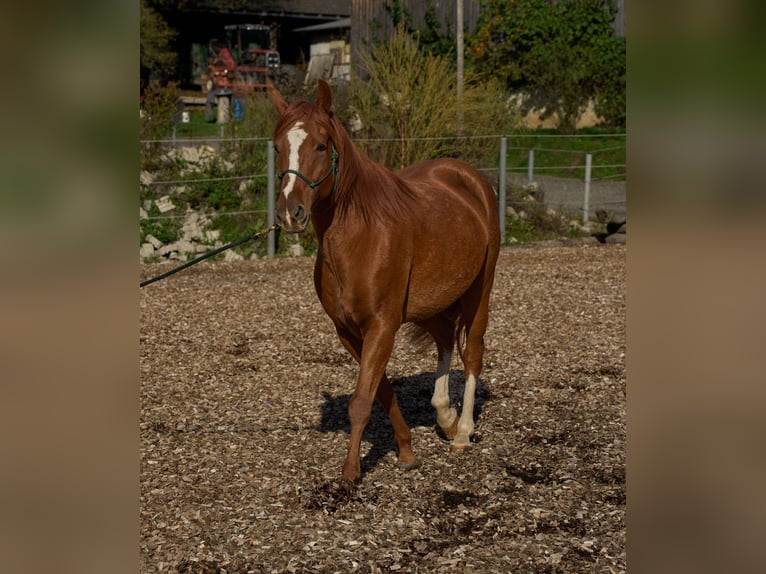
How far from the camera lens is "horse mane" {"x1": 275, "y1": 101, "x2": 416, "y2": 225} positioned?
4039mm

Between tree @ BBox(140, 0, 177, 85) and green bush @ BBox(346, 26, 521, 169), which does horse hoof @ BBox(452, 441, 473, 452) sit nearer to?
green bush @ BBox(346, 26, 521, 169)

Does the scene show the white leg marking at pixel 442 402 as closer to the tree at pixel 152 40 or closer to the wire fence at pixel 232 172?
the wire fence at pixel 232 172

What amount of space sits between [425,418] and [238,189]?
29.7 feet

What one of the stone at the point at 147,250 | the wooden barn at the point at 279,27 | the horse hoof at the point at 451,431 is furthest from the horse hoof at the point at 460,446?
the wooden barn at the point at 279,27

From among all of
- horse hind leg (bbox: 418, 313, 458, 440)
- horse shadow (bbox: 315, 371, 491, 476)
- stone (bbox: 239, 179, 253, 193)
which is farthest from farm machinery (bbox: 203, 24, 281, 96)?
horse hind leg (bbox: 418, 313, 458, 440)

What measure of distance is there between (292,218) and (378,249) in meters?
0.71

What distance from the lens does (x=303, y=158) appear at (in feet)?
12.9

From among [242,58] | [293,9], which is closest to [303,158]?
[242,58]

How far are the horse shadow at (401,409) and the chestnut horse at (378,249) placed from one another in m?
0.34

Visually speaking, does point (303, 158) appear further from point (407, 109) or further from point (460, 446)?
point (407, 109)

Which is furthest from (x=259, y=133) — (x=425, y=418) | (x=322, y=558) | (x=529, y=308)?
(x=322, y=558)

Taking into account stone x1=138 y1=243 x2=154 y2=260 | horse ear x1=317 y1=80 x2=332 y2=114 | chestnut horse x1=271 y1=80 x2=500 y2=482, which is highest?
horse ear x1=317 y1=80 x2=332 y2=114
